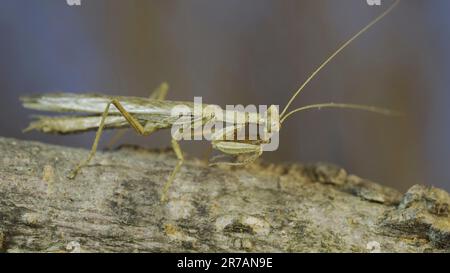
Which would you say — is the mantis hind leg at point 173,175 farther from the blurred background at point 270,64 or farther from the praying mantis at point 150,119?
the blurred background at point 270,64

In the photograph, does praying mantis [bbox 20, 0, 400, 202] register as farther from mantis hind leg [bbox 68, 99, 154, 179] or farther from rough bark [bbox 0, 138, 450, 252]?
rough bark [bbox 0, 138, 450, 252]

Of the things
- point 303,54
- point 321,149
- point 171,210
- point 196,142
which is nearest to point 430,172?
point 321,149

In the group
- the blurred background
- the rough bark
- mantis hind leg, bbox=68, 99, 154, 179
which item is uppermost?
the blurred background

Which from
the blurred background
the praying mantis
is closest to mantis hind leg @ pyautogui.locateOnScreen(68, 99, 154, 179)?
the praying mantis

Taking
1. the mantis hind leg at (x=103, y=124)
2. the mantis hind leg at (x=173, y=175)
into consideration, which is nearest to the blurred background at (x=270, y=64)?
the mantis hind leg at (x=103, y=124)

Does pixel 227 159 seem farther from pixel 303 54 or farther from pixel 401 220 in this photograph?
pixel 303 54

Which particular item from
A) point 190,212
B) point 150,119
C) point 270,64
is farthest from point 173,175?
point 270,64
